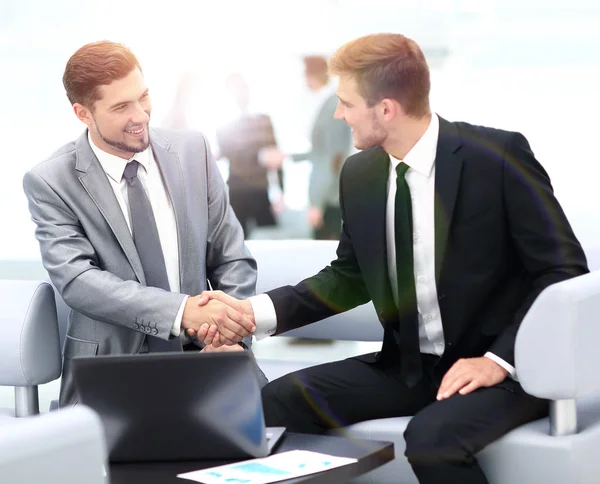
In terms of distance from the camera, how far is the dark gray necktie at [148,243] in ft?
8.59

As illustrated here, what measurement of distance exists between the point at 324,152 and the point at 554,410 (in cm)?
367

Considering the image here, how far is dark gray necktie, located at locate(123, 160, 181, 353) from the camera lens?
8.59 ft

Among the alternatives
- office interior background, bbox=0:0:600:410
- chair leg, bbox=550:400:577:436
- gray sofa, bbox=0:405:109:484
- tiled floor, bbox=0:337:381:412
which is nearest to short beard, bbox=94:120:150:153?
chair leg, bbox=550:400:577:436

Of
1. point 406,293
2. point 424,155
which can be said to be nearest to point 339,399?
point 406,293

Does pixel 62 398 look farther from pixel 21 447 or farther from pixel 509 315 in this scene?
pixel 21 447

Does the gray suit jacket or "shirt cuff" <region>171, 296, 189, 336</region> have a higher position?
the gray suit jacket

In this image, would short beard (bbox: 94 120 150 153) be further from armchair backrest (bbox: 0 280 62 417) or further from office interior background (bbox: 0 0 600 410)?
office interior background (bbox: 0 0 600 410)

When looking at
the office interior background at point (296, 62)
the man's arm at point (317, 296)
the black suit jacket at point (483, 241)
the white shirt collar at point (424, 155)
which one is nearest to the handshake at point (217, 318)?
the man's arm at point (317, 296)

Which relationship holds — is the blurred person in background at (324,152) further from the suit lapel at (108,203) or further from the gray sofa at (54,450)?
the gray sofa at (54,450)

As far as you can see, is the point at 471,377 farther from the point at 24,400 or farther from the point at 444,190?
the point at 24,400

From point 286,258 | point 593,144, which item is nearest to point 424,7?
point 593,144

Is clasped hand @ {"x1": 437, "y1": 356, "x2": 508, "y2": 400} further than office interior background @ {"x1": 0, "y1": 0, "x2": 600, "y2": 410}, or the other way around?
office interior background @ {"x1": 0, "y1": 0, "x2": 600, "y2": 410}

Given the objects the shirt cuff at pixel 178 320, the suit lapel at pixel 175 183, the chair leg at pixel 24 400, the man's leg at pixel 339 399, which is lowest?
the chair leg at pixel 24 400

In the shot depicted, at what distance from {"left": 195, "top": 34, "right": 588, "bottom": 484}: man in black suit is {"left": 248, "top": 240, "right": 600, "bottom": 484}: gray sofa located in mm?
75
